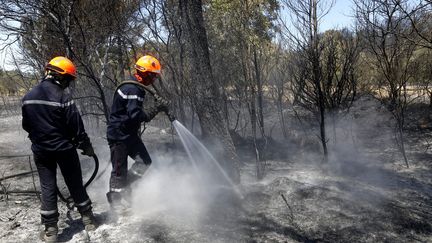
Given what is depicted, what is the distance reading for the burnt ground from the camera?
353 centimetres

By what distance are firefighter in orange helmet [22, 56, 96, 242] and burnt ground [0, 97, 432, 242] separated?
548 mm

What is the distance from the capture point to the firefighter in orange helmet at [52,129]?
10.6 feet

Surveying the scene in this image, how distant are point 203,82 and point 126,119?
1.35 meters

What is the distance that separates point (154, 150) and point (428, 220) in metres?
5.16

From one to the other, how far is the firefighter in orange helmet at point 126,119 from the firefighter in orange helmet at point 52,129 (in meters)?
0.52

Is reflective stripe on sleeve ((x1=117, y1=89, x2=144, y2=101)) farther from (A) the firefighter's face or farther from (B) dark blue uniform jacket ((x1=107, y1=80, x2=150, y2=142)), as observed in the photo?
(A) the firefighter's face

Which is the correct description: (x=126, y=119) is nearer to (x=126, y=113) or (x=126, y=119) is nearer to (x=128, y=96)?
(x=126, y=113)

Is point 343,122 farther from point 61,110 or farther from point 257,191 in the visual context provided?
point 61,110

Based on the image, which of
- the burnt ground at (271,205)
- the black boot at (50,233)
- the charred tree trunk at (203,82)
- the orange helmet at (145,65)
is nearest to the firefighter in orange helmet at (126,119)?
the orange helmet at (145,65)

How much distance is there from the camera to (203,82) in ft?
15.9

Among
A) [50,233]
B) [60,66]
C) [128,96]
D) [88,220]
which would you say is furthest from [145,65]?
[50,233]

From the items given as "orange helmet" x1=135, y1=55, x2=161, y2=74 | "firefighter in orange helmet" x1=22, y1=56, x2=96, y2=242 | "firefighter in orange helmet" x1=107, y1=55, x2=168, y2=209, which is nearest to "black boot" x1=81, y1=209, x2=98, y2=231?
"firefighter in orange helmet" x1=22, y1=56, x2=96, y2=242

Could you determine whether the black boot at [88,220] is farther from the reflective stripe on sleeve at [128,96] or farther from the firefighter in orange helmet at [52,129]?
the reflective stripe on sleeve at [128,96]

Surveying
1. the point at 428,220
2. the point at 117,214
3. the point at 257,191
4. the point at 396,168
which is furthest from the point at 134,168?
the point at 396,168
